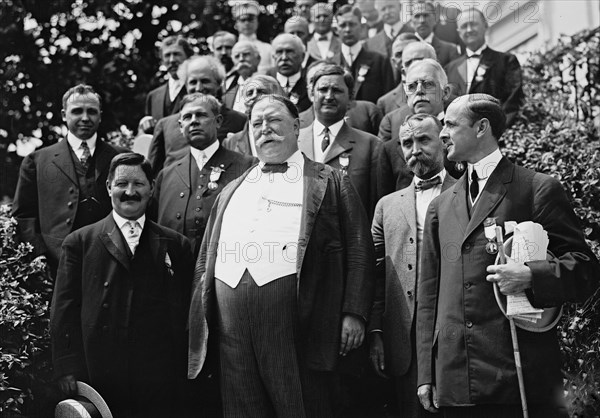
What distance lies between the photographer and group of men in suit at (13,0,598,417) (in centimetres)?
564

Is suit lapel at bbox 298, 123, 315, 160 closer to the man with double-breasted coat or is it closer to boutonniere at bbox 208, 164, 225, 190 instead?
boutonniere at bbox 208, 164, 225, 190

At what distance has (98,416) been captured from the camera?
6.28m

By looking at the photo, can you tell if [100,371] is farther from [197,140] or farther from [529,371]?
[529,371]

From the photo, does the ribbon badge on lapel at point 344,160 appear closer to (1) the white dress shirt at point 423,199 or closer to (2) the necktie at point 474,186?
(1) the white dress shirt at point 423,199

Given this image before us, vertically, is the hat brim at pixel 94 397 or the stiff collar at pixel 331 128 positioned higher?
the stiff collar at pixel 331 128

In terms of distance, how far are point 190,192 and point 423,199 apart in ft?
5.69

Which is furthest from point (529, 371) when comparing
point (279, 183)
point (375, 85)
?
point (375, 85)

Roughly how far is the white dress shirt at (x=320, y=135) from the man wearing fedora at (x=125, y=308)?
1390 millimetres

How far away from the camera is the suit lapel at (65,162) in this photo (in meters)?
7.78

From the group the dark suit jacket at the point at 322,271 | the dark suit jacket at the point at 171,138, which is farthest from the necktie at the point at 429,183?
the dark suit jacket at the point at 171,138

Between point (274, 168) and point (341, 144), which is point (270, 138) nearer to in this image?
point (274, 168)

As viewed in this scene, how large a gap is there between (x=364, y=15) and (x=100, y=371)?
6.62 meters

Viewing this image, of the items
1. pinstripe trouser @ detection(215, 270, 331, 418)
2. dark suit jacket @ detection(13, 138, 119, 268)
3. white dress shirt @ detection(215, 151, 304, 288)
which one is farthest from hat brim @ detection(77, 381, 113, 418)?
dark suit jacket @ detection(13, 138, 119, 268)

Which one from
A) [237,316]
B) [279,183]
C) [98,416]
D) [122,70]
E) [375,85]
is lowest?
[98,416]
